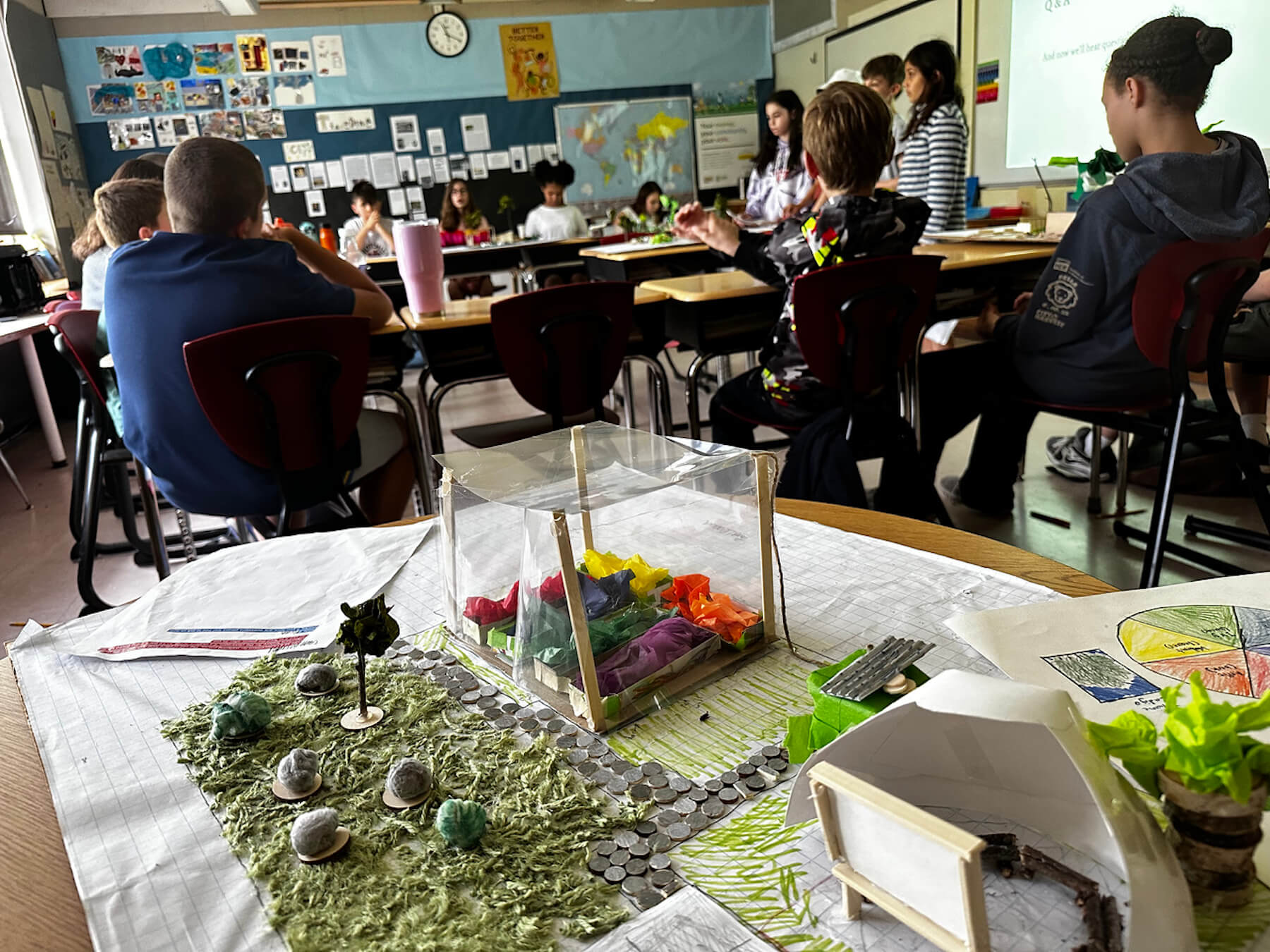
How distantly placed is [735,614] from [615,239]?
516cm

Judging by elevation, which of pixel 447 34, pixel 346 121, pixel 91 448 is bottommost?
pixel 91 448

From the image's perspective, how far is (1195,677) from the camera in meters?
0.42

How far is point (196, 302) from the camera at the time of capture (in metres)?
1.75

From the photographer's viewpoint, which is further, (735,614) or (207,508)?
(207,508)

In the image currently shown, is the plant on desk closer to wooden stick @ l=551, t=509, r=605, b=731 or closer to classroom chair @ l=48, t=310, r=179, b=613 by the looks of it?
wooden stick @ l=551, t=509, r=605, b=731

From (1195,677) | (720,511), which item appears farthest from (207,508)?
(1195,677)

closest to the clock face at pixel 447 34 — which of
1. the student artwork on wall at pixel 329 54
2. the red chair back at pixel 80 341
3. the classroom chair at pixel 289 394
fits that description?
the student artwork on wall at pixel 329 54

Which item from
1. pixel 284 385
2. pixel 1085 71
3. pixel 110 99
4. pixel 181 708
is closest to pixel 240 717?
pixel 181 708

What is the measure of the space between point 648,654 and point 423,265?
192 cm

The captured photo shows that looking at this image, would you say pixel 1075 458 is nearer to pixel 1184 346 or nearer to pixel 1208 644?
pixel 1184 346

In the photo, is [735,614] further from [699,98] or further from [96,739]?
[699,98]

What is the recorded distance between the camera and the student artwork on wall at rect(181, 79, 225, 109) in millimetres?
6801

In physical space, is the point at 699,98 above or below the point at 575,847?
above

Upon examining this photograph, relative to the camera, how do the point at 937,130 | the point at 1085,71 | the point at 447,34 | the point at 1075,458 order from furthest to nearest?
1. the point at 447,34
2. the point at 1085,71
3. the point at 937,130
4. the point at 1075,458
